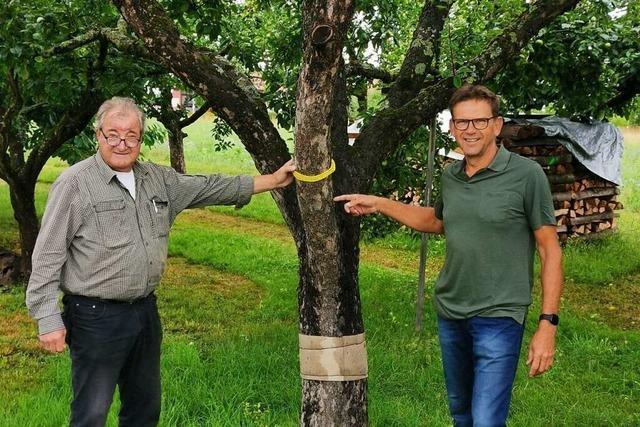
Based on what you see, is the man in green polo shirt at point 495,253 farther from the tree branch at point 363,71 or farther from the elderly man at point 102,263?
the tree branch at point 363,71

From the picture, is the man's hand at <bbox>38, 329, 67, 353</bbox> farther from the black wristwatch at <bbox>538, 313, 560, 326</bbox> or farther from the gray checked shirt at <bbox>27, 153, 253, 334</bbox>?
the black wristwatch at <bbox>538, 313, 560, 326</bbox>

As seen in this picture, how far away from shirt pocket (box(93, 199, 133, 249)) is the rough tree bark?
848 millimetres

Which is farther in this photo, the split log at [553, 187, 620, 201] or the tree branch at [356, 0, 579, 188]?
the split log at [553, 187, 620, 201]

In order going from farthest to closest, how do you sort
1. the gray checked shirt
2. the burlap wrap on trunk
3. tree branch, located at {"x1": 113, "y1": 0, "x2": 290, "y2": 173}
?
tree branch, located at {"x1": 113, "y1": 0, "x2": 290, "y2": 173}, the burlap wrap on trunk, the gray checked shirt

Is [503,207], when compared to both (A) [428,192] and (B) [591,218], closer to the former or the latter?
(A) [428,192]

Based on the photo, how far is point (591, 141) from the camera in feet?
41.5

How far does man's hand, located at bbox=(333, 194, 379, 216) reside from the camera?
3.64 m

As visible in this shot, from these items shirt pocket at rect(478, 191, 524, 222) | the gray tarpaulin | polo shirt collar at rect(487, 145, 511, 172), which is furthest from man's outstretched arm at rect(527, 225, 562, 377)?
the gray tarpaulin

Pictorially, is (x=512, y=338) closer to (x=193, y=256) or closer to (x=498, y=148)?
(x=498, y=148)

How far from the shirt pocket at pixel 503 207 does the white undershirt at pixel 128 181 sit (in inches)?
64.9

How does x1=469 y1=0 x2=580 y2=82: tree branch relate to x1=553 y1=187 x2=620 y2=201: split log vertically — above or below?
above

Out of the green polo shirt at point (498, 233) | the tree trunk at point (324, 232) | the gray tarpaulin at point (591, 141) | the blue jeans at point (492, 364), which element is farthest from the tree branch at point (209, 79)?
the gray tarpaulin at point (591, 141)

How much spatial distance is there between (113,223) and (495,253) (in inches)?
69.0

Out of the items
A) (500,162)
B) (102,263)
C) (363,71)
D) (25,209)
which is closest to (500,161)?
(500,162)
